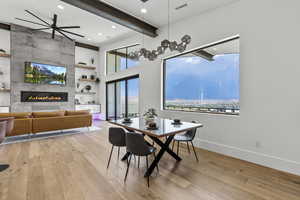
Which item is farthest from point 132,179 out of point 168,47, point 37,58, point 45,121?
point 37,58

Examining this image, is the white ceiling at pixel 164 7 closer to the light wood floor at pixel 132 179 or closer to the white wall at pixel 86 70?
the light wood floor at pixel 132 179

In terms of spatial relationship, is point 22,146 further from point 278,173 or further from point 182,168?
point 278,173

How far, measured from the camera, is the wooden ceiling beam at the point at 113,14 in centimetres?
340

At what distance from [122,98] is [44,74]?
3856 mm

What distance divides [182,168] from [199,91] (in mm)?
2292

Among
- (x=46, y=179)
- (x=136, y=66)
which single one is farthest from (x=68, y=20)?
(x=46, y=179)

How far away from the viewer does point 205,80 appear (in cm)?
393

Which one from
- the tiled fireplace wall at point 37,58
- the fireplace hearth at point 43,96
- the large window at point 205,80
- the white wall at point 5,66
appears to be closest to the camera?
the large window at point 205,80

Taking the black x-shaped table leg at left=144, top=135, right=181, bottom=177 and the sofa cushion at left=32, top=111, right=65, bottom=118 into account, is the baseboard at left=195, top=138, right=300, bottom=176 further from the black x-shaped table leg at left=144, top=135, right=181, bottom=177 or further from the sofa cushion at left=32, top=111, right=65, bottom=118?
the sofa cushion at left=32, top=111, right=65, bottom=118

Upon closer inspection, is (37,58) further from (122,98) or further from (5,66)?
(122,98)

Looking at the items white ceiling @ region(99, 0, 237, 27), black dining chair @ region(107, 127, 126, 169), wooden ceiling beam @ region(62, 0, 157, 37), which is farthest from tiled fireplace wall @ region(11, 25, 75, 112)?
black dining chair @ region(107, 127, 126, 169)

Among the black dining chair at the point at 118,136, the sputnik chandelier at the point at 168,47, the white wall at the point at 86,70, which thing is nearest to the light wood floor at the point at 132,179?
the black dining chair at the point at 118,136

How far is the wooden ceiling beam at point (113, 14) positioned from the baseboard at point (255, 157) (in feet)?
12.7

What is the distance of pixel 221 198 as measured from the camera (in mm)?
1769
